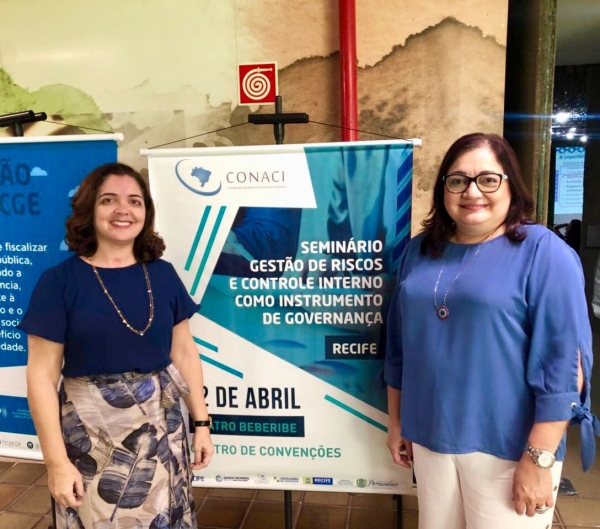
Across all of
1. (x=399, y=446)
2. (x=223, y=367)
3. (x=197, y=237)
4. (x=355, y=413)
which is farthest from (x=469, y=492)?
(x=197, y=237)

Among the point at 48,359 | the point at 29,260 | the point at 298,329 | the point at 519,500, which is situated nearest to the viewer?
the point at 519,500

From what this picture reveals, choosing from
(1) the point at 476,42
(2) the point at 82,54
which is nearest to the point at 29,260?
(2) the point at 82,54

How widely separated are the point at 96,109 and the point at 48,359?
151cm

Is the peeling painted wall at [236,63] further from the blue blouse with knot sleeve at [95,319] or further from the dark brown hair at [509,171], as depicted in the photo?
the blue blouse with knot sleeve at [95,319]

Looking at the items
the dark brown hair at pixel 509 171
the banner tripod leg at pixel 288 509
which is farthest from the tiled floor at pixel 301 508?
the dark brown hair at pixel 509 171

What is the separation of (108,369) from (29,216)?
901 millimetres

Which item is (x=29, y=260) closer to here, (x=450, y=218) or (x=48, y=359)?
(x=48, y=359)

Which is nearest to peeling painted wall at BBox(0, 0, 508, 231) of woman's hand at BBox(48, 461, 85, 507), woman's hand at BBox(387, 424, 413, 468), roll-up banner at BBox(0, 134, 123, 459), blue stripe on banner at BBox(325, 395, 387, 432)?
roll-up banner at BBox(0, 134, 123, 459)

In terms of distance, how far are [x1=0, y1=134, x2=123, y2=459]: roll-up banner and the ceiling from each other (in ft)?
10.4

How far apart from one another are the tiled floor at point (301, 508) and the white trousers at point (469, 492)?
3.11 feet

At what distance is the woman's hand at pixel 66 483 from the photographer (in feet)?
4.41

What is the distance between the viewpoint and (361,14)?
7.22ft

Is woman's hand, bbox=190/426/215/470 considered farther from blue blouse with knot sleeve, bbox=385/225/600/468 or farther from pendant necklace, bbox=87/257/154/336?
blue blouse with knot sleeve, bbox=385/225/600/468

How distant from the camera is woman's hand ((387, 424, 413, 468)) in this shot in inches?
62.7
